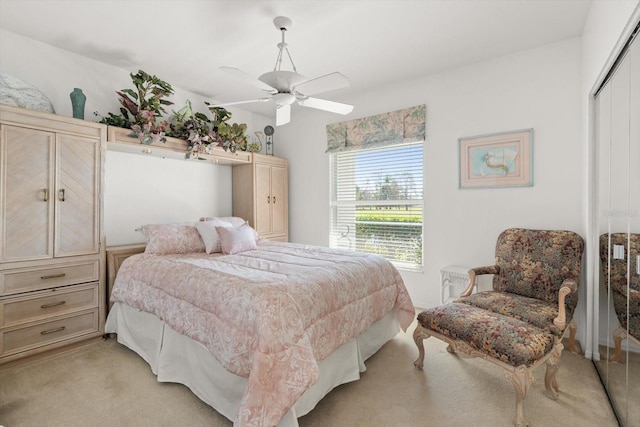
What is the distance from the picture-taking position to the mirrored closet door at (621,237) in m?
1.59

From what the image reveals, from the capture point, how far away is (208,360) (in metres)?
1.88

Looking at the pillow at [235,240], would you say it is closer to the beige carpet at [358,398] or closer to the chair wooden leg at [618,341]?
the beige carpet at [358,398]

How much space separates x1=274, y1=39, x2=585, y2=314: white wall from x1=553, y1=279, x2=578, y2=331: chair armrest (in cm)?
83

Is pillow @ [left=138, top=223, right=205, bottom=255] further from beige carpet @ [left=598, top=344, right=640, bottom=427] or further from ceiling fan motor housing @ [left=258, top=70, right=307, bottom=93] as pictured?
beige carpet @ [left=598, top=344, right=640, bottom=427]

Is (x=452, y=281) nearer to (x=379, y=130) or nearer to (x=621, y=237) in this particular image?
(x=621, y=237)

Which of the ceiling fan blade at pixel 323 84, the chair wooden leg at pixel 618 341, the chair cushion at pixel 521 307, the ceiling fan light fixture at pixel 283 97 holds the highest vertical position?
the ceiling fan blade at pixel 323 84

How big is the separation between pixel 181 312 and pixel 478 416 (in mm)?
1936

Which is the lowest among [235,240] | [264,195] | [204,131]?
[235,240]

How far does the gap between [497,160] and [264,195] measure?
2.93 meters

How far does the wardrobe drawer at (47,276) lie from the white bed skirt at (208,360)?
0.39m

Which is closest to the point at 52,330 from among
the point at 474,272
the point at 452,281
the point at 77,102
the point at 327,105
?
the point at 77,102

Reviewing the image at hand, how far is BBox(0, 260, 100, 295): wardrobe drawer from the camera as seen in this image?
7.80ft

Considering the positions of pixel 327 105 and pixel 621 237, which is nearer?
pixel 621 237

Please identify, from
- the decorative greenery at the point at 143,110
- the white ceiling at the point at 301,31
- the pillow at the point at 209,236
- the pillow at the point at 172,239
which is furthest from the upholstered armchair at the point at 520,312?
the decorative greenery at the point at 143,110
